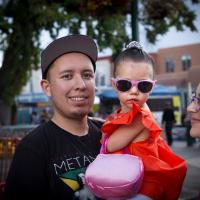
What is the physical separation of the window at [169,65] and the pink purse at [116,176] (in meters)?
39.8

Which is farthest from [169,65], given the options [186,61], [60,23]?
[60,23]

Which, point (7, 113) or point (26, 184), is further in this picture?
point (7, 113)

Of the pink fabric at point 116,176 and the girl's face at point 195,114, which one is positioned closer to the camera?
the pink fabric at point 116,176

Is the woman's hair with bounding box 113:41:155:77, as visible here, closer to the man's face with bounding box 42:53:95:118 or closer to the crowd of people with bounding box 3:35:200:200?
the crowd of people with bounding box 3:35:200:200

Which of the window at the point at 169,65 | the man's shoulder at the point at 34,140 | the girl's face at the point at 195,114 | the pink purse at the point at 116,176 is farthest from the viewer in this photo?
the window at the point at 169,65

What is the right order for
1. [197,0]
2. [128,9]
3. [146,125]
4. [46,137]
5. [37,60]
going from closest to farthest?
[146,125] < [46,137] < [128,9] < [197,0] < [37,60]

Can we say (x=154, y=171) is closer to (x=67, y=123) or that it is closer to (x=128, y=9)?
(x=67, y=123)

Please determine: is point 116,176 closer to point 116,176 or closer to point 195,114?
point 116,176

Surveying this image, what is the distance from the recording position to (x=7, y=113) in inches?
452

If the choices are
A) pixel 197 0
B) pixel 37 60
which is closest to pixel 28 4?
pixel 37 60

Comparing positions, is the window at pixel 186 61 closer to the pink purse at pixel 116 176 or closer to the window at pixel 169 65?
the window at pixel 169 65

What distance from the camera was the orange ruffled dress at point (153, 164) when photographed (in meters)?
1.88

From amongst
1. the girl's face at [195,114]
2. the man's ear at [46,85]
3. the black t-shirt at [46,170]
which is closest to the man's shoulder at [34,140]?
the black t-shirt at [46,170]

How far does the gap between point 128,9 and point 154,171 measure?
15.4ft
